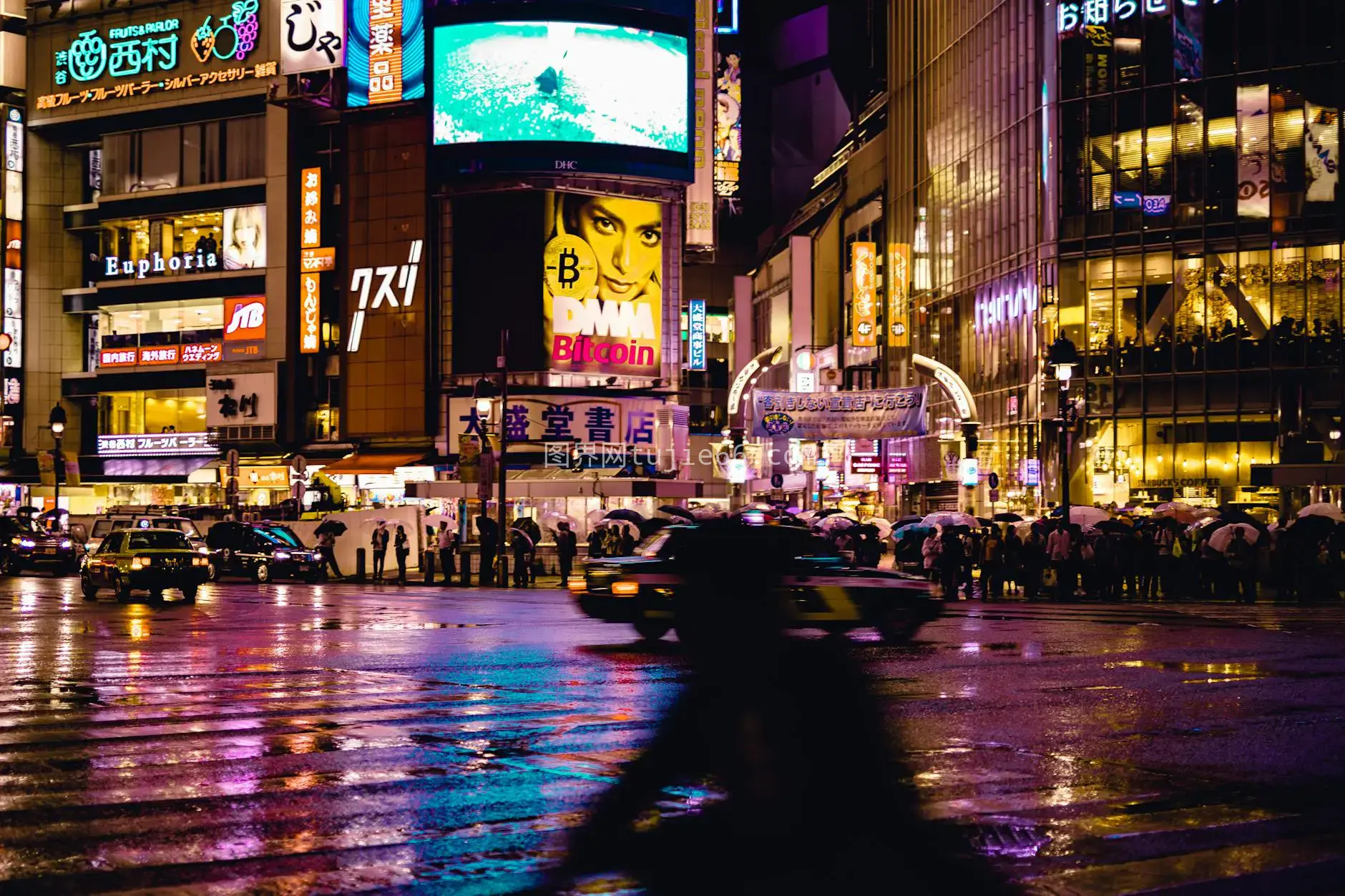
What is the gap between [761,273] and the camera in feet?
400

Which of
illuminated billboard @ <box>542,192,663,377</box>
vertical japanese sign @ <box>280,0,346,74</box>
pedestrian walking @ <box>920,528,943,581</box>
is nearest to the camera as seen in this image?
pedestrian walking @ <box>920,528,943,581</box>

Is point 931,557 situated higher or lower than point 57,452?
lower

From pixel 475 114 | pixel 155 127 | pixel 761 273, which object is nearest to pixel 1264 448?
pixel 475 114

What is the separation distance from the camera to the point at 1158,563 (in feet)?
106

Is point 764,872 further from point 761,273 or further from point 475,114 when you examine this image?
point 761,273

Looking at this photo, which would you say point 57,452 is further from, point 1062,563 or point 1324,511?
point 1324,511

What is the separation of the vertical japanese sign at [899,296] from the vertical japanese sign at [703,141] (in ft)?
28.1

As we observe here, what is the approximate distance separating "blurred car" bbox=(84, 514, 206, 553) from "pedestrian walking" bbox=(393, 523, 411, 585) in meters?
5.47

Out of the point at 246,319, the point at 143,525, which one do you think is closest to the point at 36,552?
the point at 143,525

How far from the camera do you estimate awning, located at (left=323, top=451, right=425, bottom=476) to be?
69.0 m

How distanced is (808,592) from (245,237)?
2548 inches

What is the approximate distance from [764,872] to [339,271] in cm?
6944

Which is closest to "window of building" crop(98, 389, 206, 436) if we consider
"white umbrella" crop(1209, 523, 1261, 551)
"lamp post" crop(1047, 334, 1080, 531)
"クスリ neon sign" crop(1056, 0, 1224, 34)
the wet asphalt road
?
"クスリ neon sign" crop(1056, 0, 1224, 34)

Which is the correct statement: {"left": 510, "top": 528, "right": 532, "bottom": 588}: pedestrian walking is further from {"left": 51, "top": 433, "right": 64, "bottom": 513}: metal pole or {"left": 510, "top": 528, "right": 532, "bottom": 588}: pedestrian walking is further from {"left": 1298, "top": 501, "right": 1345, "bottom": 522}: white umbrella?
{"left": 51, "top": 433, "right": 64, "bottom": 513}: metal pole
